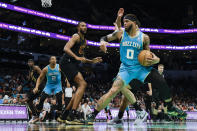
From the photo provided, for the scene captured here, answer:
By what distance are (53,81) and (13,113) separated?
3.74 meters

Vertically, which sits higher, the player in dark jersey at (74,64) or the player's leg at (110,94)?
the player in dark jersey at (74,64)

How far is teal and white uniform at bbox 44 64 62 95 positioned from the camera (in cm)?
794

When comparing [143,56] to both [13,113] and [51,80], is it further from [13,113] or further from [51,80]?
[13,113]

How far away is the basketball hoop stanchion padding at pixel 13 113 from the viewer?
10.5m

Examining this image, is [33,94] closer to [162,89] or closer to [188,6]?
[162,89]

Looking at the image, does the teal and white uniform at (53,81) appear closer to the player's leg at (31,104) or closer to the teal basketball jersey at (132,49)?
the player's leg at (31,104)

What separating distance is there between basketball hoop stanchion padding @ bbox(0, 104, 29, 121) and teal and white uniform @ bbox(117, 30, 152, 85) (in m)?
7.07

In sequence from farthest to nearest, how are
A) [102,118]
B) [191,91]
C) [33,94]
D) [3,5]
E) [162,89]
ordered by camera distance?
[191,91]
[3,5]
[102,118]
[33,94]
[162,89]

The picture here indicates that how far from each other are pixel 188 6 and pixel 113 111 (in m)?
29.4

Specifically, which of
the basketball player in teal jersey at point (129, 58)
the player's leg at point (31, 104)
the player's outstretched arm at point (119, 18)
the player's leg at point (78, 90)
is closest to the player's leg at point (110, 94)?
the basketball player in teal jersey at point (129, 58)

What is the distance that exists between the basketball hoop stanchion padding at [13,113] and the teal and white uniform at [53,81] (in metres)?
3.45

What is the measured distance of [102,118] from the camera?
15.1 meters

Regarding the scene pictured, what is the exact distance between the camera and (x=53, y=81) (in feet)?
26.5

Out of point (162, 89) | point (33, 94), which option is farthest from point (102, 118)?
point (162, 89)
